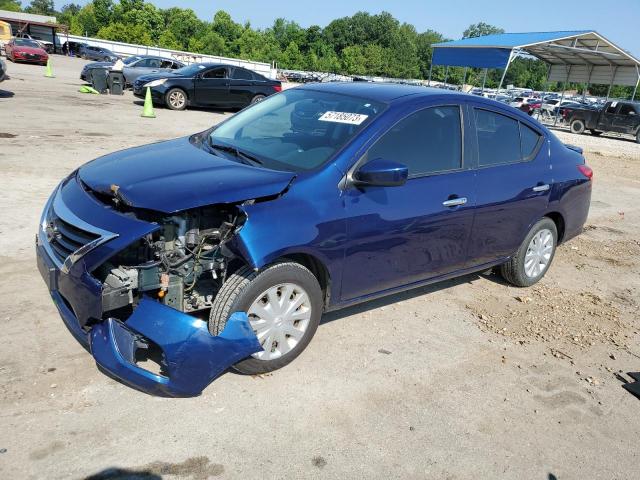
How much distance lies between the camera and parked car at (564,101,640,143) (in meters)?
24.9

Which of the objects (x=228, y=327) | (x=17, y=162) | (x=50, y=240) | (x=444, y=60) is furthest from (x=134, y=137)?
(x=444, y=60)

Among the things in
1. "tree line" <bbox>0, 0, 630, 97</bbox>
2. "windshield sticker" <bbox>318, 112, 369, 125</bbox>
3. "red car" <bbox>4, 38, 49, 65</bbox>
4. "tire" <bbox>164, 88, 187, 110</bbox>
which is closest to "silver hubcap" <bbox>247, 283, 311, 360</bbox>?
"windshield sticker" <bbox>318, 112, 369, 125</bbox>

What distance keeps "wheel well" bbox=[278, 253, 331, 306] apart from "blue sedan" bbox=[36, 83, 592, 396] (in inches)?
0.4

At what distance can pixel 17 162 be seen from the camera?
8031 millimetres

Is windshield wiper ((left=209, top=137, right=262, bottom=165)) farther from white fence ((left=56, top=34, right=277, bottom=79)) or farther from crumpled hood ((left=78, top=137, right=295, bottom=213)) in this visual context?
white fence ((left=56, top=34, right=277, bottom=79))

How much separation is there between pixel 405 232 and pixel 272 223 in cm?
116

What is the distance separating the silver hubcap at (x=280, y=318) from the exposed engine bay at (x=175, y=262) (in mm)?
303

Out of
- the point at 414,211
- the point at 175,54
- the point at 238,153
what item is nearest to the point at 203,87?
the point at 238,153

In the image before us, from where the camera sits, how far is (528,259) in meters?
5.33

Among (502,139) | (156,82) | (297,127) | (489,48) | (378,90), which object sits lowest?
(156,82)

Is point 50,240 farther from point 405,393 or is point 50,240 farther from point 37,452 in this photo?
point 405,393

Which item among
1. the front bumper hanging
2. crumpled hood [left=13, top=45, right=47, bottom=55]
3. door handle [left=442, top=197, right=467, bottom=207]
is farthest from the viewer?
crumpled hood [left=13, top=45, right=47, bottom=55]

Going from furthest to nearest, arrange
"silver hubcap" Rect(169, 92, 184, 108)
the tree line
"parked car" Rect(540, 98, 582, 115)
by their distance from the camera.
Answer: the tree line
"parked car" Rect(540, 98, 582, 115)
"silver hubcap" Rect(169, 92, 184, 108)

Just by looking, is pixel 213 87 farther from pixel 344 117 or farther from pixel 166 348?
pixel 166 348
